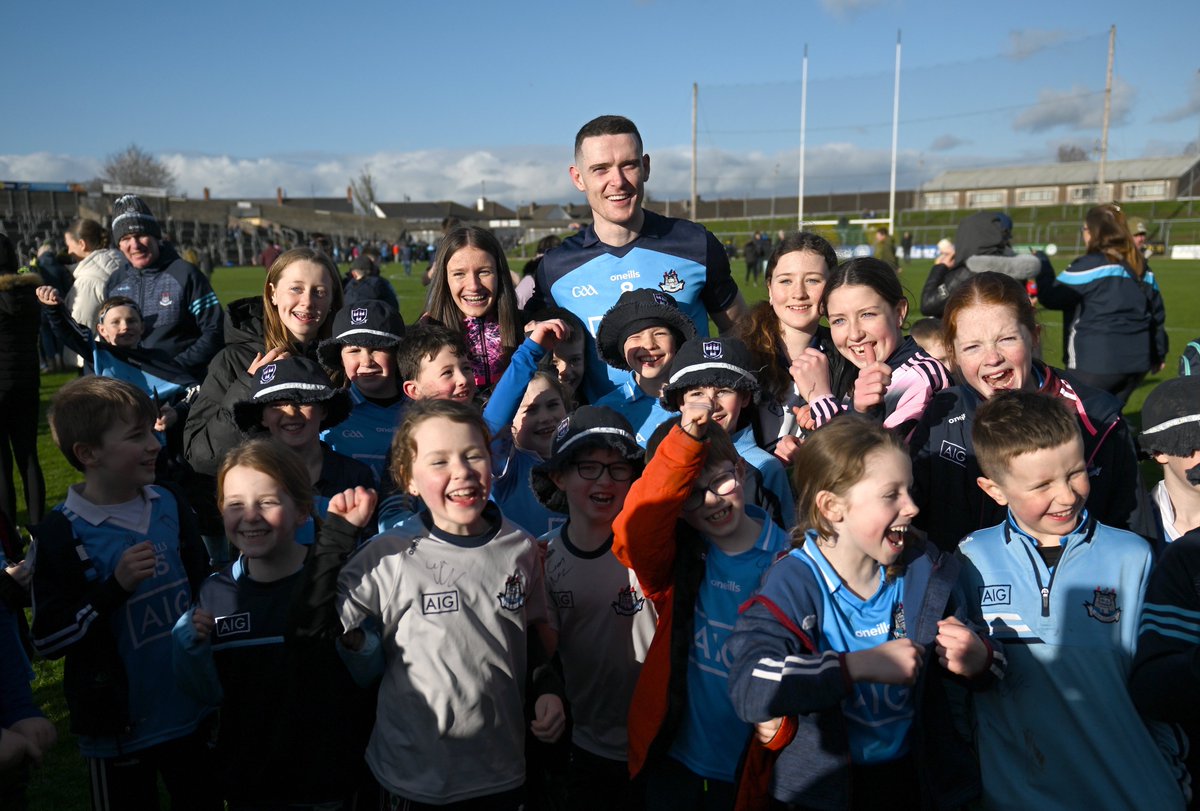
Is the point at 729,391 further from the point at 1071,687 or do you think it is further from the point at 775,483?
the point at 1071,687

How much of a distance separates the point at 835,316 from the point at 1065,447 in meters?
1.16

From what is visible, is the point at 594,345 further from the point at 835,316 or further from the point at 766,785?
the point at 766,785

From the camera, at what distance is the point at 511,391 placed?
12.1ft

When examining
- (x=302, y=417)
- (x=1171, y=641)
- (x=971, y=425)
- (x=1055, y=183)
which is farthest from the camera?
(x=1055, y=183)

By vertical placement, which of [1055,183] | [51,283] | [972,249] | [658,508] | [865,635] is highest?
[1055,183]

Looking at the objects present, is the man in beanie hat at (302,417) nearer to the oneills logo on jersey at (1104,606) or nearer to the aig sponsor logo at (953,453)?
the aig sponsor logo at (953,453)

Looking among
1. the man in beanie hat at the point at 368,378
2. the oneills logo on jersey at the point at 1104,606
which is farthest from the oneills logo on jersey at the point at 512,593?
the oneills logo on jersey at the point at 1104,606

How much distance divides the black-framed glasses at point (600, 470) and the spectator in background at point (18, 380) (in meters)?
5.54

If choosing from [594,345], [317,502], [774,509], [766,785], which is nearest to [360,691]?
[317,502]

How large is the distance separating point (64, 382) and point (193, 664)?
41.4 ft

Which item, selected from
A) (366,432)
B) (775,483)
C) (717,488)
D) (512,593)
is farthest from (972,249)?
(512,593)

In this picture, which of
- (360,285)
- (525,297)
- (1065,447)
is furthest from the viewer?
(360,285)

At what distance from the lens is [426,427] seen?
272 centimetres

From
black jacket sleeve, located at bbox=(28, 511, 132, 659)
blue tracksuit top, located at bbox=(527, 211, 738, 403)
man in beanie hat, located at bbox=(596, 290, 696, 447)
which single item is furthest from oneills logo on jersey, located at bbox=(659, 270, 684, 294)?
black jacket sleeve, located at bbox=(28, 511, 132, 659)
